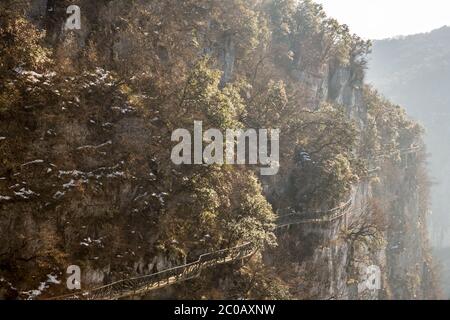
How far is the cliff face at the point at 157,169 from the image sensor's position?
22188 mm

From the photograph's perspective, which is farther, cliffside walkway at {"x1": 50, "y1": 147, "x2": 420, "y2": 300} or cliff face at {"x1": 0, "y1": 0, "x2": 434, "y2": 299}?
cliff face at {"x1": 0, "y1": 0, "x2": 434, "y2": 299}

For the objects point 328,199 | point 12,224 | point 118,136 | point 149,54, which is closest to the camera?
point 12,224

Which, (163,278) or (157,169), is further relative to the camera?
(157,169)

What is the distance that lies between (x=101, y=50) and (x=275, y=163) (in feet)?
52.7

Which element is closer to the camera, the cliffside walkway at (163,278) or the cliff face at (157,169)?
the cliffside walkway at (163,278)

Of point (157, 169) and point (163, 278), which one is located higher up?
point (157, 169)

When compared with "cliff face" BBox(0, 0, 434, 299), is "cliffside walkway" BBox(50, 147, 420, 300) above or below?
below

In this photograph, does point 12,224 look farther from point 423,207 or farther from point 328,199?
point 423,207

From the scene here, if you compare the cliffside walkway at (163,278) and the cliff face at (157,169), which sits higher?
the cliff face at (157,169)

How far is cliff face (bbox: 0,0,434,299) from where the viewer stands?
72.8ft

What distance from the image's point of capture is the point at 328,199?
39438 mm

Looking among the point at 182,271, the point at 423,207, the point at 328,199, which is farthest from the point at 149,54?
the point at 423,207

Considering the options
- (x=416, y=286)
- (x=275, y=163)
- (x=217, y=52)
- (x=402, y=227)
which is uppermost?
(x=217, y=52)

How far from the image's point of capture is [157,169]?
2728 centimetres
